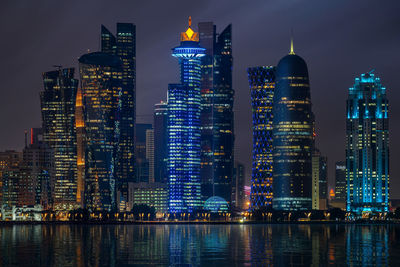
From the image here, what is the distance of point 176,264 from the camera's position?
131750mm

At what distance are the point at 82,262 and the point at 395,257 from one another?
5940 cm

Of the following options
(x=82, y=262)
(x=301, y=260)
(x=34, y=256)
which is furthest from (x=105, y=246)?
(x=301, y=260)

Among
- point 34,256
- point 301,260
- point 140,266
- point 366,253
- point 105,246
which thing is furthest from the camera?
point 105,246

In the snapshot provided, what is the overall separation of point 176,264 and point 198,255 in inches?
837

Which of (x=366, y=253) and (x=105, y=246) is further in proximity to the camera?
(x=105, y=246)

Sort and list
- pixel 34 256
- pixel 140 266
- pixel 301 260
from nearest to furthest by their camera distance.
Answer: pixel 140 266, pixel 301 260, pixel 34 256

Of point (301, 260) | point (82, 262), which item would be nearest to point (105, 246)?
point (82, 262)

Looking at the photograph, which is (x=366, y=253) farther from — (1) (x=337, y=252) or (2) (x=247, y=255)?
(2) (x=247, y=255)

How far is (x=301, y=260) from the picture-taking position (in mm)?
140375

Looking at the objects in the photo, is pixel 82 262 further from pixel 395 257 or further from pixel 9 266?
pixel 395 257

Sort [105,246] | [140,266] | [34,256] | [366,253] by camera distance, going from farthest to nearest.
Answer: [105,246]
[366,253]
[34,256]
[140,266]

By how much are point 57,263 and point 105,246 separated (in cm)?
4861

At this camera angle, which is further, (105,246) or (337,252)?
(105,246)

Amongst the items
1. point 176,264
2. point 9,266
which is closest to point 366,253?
point 176,264
